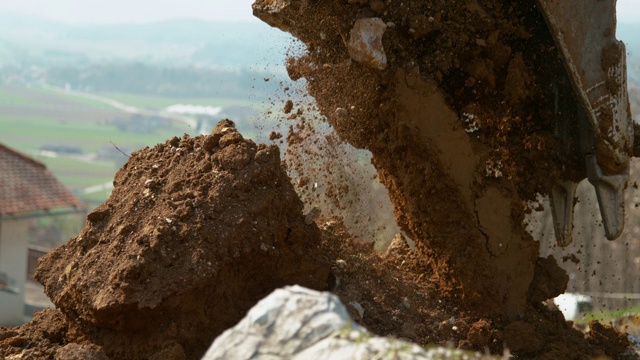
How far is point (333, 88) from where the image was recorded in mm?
5836

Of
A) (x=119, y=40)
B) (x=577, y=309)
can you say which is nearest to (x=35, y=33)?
(x=119, y=40)

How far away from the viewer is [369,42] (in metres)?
5.45

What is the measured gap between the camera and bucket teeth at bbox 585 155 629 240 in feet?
20.2

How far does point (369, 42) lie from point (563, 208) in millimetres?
1989

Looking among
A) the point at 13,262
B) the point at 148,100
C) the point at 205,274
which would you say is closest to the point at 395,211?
the point at 205,274

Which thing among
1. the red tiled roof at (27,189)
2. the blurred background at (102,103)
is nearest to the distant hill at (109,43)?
the blurred background at (102,103)

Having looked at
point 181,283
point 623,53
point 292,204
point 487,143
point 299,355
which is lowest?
point 299,355

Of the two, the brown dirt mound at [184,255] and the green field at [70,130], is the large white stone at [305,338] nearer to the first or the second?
the brown dirt mound at [184,255]

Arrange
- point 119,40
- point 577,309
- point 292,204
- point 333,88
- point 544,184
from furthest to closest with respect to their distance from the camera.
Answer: point 119,40
point 577,309
point 544,184
point 333,88
point 292,204

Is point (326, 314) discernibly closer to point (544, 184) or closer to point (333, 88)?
point (333, 88)

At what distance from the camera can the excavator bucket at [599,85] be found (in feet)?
18.6

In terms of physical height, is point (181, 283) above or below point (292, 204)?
below

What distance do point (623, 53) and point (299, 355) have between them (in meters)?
3.68

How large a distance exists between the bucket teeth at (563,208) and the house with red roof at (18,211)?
70.5 feet
